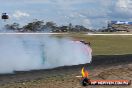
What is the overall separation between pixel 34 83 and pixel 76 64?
1000cm

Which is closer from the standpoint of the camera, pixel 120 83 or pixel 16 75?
pixel 120 83

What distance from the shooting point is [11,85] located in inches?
675

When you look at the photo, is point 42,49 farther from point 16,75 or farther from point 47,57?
point 16,75

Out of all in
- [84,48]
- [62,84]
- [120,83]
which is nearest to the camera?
[120,83]

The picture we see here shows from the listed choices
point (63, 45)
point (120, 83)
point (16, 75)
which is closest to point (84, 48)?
point (63, 45)

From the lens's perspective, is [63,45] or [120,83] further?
[63,45]

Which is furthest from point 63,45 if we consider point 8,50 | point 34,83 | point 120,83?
point 120,83

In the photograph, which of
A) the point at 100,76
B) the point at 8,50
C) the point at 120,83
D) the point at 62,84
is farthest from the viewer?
the point at 8,50

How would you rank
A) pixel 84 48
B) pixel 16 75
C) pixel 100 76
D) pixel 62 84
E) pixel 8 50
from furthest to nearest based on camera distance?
pixel 84 48 < pixel 8 50 < pixel 16 75 < pixel 100 76 < pixel 62 84

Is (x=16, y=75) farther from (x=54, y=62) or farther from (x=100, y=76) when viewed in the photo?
(x=54, y=62)

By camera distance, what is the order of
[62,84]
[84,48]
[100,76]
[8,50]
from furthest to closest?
[84,48] → [8,50] → [100,76] → [62,84]

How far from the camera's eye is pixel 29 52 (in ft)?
89.2

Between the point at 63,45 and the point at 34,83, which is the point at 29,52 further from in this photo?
the point at 34,83

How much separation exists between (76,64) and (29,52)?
→ 326 centimetres
